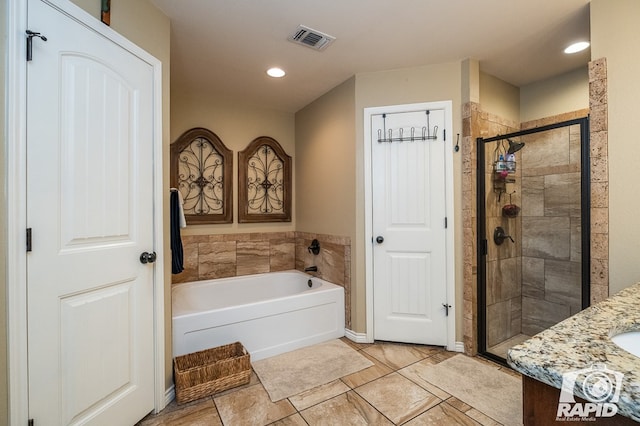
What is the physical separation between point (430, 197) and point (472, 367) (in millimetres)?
1349

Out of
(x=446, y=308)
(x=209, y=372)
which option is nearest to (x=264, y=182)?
(x=209, y=372)

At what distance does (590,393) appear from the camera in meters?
0.53

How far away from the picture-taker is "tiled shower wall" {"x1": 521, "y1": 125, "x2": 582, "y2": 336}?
2.53 m

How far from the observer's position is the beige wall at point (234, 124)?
3.05 metres

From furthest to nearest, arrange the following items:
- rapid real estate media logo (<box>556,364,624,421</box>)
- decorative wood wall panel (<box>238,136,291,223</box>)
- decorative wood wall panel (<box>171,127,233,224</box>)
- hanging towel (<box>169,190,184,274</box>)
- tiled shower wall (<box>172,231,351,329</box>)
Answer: decorative wood wall panel (<box>238,136,291,223</box>)
decorative wood wall panel (<box>171,127,233,224</box>)
tiled shower wall (<box>172,231,351,329</box>)
hanging towel (<box>169,190,184,274</box>)
rapid real estate media logo (<box>556,364,624,421</box>)

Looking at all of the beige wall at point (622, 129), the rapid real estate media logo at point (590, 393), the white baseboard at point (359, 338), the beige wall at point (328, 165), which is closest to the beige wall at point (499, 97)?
the beige wall at point (622, 129)

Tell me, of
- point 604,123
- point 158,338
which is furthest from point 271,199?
point 604,123

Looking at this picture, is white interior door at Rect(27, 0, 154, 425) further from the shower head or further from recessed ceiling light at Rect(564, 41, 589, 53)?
recessed ceiling light at Rect(564, 41, 589, 53)

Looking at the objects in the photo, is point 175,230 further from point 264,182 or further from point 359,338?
point 359,338

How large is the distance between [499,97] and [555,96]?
1.57 ft

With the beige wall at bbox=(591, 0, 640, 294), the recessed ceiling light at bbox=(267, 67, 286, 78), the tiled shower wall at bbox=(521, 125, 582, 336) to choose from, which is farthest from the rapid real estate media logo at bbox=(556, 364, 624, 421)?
the recessed ceiling light at bbox=(267, 67, 286, 78)

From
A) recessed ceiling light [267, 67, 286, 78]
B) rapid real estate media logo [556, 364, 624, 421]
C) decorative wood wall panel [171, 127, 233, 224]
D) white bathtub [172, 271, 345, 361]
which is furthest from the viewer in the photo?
decorative wood wall panel [171, 127, 233, 224]

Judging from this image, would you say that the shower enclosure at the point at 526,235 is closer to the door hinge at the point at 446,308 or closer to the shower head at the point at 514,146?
the shower head at the point at 514,146

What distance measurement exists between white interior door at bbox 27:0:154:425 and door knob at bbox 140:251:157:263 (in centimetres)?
4
